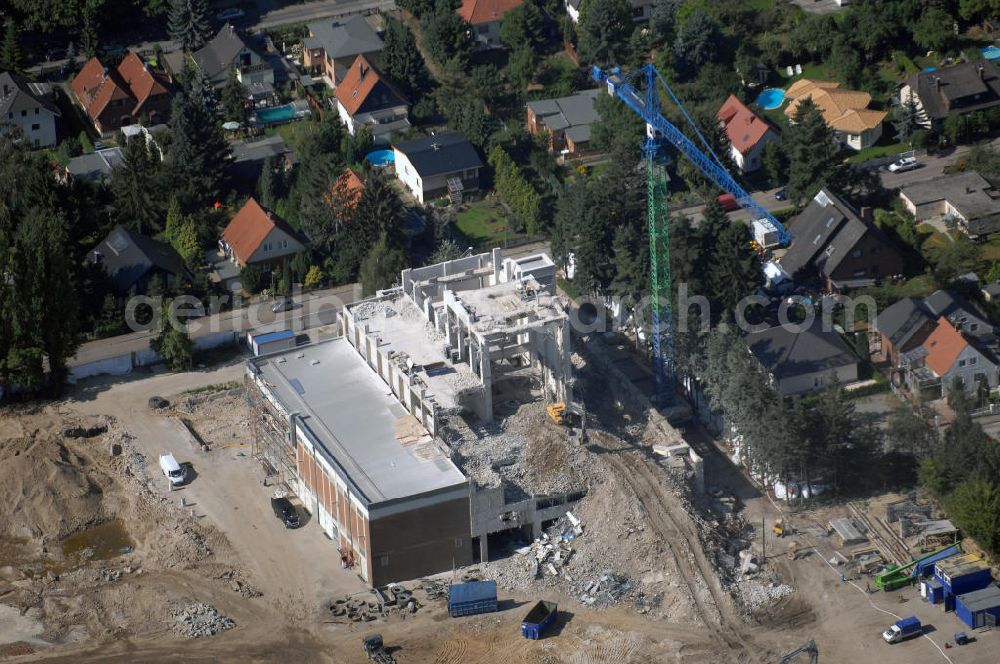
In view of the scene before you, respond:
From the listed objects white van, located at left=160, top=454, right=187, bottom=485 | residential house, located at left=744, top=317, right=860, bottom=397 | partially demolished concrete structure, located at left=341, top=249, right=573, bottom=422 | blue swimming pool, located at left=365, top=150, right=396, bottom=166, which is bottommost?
white van, located at left=160, top=454, right=187, bottom=485

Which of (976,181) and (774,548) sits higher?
(976,181)

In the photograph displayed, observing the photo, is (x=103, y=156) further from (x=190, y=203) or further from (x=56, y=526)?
(x=56, y=526)

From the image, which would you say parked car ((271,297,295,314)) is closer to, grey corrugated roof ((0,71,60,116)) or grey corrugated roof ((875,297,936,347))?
grey corrugated roof ((0,71,60,116))

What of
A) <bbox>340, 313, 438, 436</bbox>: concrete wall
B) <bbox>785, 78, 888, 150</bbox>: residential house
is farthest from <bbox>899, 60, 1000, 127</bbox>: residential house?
<bbox>340, 313, 438, 436</bbox>: concrete wall

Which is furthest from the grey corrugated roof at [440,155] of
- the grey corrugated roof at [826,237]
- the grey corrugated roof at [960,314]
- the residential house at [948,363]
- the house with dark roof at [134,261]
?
the residential house at [948,363]

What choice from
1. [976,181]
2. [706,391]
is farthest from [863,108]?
[706,391]

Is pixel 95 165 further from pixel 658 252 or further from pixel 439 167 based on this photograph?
pixel 658 252
